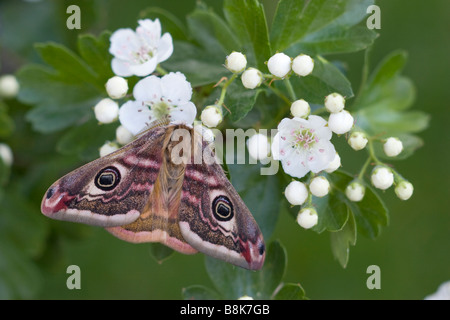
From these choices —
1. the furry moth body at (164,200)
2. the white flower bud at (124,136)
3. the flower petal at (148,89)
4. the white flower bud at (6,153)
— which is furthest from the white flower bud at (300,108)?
the white flower bud at (6,153)

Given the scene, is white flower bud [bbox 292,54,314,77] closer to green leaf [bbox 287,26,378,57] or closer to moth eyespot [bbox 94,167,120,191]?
green leaf [bbox 287,26,378,57]

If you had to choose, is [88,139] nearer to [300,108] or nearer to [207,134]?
[207,134]

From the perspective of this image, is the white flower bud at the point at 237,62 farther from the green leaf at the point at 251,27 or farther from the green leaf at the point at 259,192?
the green leaf at the point at 259,192

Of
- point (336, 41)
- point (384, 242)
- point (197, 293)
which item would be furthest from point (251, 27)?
point (384, 242)

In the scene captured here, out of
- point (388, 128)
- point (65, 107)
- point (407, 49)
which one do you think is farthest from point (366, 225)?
point (407, 49)

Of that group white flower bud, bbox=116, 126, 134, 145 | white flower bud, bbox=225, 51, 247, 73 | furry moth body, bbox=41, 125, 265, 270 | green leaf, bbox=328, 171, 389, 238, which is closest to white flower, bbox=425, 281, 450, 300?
green leaf, bbox=328, 171, 389, 238

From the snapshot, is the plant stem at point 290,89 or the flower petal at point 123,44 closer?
the plant stem at point 290,89

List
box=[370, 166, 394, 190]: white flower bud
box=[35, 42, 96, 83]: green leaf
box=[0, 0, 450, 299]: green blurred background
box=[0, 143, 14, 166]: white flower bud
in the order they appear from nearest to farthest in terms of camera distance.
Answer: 1. box=[370, 166, 394, 190]: white flower bud
2. box=[35, 42, 96, 83]: green leaf
3. box=[0, 143, 14, 166]: white flower bud
4. box=[0, 0, 450, 299]: green blurred background
